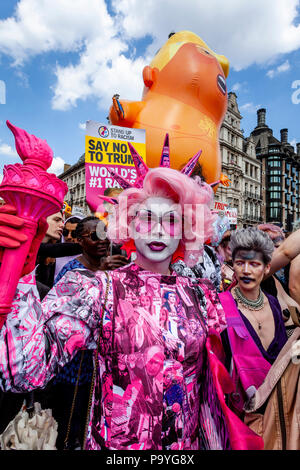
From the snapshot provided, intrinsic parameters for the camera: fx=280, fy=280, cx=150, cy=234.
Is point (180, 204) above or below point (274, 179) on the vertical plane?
below

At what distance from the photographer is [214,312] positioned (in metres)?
1.44

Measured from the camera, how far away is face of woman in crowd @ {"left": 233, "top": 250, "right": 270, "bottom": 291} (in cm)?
205

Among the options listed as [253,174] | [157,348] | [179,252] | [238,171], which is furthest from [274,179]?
[157,348]

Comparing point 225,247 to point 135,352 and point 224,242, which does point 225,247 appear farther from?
point 135,352

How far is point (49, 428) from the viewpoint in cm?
129

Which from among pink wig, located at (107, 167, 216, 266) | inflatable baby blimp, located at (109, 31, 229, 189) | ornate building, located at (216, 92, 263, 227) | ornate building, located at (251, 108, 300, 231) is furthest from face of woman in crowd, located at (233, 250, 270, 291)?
ornate building, located at (251, 108, 300, 231)

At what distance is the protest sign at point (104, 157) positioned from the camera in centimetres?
359

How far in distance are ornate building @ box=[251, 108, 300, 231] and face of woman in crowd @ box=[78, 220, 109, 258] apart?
154ft

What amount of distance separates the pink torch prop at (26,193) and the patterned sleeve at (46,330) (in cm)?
6

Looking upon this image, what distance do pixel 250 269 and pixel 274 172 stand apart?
50.8 m

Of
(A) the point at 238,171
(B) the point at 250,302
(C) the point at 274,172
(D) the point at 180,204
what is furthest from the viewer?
(C) the point at 274,172

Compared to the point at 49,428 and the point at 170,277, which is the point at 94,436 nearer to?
the point at 49,428

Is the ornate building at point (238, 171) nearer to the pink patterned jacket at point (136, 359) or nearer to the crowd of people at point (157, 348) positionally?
the crowd of people at point (157, 348)
